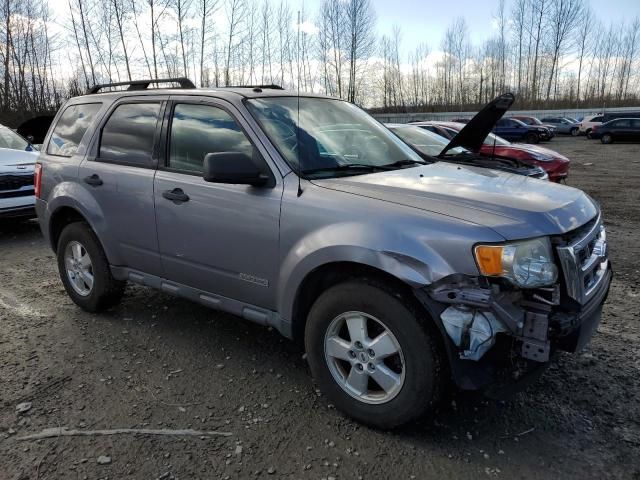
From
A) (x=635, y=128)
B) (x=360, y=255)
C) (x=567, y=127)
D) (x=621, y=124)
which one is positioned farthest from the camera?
(x=567, y=127)

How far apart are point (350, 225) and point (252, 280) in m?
0.83

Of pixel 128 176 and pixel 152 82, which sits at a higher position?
pixel 152 82

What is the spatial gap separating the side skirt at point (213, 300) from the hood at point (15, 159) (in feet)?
15.2

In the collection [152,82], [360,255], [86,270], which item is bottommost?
[86,270]

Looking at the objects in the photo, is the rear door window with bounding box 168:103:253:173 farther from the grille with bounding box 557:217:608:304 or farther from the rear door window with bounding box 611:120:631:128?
the rear door window with bounding box 611:120:631:128

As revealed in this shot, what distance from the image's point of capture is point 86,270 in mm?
4457

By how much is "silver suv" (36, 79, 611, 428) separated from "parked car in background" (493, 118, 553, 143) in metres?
27.6

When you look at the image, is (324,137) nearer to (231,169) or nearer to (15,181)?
(231,169)

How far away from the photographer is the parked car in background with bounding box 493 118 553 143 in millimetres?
29625

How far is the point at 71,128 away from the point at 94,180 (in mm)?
843

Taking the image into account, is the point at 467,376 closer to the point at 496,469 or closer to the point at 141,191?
the point at 496,469

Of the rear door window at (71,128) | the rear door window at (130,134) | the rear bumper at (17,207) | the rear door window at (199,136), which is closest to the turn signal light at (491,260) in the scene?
the rear door window at (199,136)

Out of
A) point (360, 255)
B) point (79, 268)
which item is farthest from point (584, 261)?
point (79, 268)

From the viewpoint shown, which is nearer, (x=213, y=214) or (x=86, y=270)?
(x=213, y=214)
